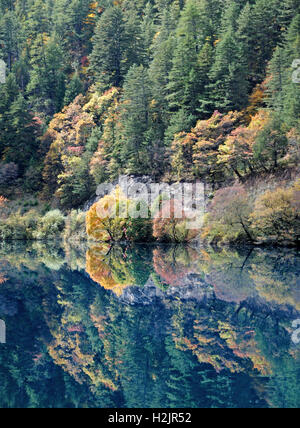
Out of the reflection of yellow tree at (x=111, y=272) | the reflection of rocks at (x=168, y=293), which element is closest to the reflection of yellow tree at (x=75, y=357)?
the reflection of rocks at (x=168, y=293)

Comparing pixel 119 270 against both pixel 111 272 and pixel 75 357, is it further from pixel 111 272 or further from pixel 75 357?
pixel 75 357

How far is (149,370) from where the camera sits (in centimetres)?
1007

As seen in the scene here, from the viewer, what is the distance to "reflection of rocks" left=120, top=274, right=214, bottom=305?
17.9 meters

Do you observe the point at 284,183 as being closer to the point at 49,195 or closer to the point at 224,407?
the point at 224,407

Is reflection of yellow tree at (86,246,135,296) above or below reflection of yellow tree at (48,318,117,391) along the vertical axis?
above

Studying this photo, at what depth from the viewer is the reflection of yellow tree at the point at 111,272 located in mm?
21688

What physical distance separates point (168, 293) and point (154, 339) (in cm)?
682

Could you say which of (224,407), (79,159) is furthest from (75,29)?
(224,407)

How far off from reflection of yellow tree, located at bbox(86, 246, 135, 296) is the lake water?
0.38 ft

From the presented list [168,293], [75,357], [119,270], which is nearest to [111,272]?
[119,270]

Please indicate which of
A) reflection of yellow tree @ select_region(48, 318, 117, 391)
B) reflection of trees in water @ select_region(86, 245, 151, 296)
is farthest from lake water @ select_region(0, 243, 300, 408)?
reflection of trees in water @ select_region(86, 245, 151, 296)

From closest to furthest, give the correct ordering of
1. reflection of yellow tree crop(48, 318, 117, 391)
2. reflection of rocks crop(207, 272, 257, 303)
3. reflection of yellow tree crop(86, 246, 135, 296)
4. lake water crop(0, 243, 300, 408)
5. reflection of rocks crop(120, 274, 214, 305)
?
lake water crop(0, 243, 300, 408) → reflection of yellow tree crop(48, 318, 117, 391) → reflection of rocks crop(207, 272, 257, 303) → reflection of rocks crop(120, 274, 214, 305) → reflection of yellow tree crop(86, 246, 135, 296)

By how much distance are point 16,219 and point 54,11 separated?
62354 millimetres

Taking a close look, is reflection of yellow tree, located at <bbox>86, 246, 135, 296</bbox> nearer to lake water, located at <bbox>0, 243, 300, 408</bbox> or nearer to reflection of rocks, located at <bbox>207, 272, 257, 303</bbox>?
lake water, located at <bbox>0, 243, 300, 408</bbox>
